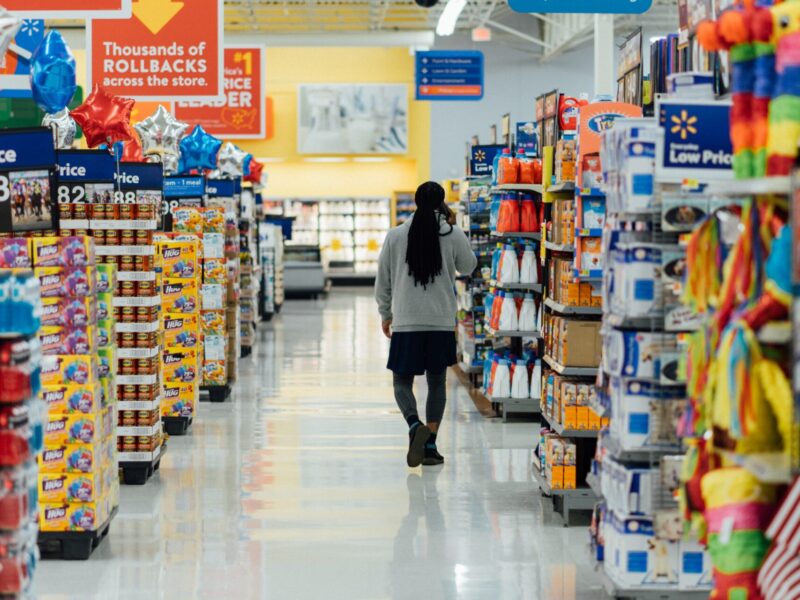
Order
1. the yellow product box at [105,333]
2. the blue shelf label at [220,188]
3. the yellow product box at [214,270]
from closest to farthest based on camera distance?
the yellow product box at [105,333] → the yellow product box at [214,270] → the blue shelf label at [220,188]

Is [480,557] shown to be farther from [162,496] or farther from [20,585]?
[20,585]

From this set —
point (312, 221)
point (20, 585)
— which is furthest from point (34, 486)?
point (312, 221)

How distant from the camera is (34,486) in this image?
387 cm

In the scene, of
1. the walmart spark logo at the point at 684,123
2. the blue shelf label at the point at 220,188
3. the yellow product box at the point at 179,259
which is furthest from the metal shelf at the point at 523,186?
the walmart spark logo at the point at 684,123

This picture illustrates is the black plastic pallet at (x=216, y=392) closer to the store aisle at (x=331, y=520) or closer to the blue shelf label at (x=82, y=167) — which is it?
the store aisle at (x=331, y=520)

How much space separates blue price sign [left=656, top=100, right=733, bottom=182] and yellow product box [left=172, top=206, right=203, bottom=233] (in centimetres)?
674

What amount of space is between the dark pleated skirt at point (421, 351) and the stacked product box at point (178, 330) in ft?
7.44

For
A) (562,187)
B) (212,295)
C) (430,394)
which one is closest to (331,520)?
(430,394)

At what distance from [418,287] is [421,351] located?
1.30 feet

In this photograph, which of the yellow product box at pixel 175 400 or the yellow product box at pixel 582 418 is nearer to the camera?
the yellow product box at pixel 582 418

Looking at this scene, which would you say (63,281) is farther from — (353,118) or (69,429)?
(353,118)

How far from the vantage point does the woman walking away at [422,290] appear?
7914 mm

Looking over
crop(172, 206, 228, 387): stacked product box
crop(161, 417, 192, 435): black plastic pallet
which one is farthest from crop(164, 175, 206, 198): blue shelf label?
crop(161, 417, 192, 435): black plastic pallet

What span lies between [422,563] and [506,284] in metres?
4.21
